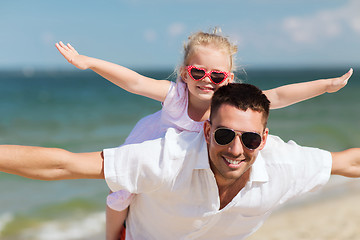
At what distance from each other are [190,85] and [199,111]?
0.24 metres

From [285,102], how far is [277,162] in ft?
4.23

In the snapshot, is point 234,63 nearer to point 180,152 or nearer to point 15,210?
point 180,152

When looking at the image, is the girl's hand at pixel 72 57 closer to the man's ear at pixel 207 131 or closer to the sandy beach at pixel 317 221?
the man's ear at pixel 207 131

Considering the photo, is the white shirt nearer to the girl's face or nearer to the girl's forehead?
the girl's face

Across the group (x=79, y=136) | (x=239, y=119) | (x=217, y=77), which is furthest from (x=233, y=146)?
(x=79, y=136)

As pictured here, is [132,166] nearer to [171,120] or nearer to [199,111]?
[171,120]

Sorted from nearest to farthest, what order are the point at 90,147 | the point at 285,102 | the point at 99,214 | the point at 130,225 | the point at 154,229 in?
the point at 154,229 < the point at 130,225 < the point at 285,102 < the point at 99,214 < the point at 90,147

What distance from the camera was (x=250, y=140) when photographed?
240 cm

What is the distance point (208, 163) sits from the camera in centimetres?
246

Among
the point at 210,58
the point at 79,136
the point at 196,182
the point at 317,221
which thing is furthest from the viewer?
the point at 79,136

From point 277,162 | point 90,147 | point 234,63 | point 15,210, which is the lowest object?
point 277,162

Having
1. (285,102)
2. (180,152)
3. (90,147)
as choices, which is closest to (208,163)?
(180,152)

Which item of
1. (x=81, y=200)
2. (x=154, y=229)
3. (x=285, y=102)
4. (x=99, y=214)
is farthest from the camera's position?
(x=81, y=200)

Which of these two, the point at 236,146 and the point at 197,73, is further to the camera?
the point at 197,73
